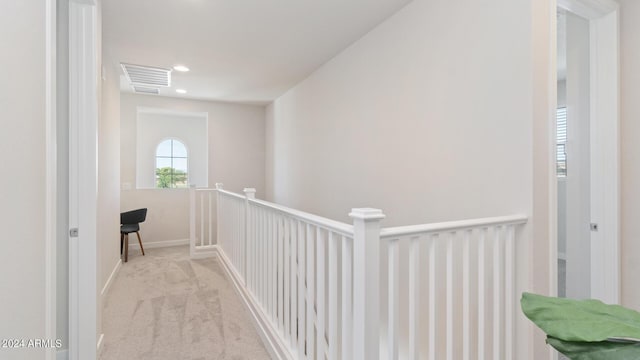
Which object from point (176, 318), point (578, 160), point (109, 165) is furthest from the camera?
point (109, 165)

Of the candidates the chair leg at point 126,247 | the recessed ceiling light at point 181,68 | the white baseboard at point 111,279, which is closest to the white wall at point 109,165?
the white baseboard at point 111,279

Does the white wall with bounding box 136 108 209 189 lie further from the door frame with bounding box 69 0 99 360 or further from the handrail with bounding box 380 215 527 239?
the handrail with bounding box 380 215 527 239

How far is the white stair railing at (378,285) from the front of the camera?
3.69ft

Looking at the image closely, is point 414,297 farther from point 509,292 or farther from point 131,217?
point 131,217

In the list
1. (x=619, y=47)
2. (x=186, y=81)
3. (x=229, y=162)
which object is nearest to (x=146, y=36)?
(x=186, y=81)

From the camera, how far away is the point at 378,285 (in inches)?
44.6

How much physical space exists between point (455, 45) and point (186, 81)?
3401 mm

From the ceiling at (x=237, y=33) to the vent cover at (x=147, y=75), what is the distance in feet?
0.37

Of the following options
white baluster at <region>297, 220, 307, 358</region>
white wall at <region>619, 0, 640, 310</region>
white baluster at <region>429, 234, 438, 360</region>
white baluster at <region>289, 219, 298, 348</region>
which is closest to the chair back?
white baluster at <region>289, 219, 298, 348</region>

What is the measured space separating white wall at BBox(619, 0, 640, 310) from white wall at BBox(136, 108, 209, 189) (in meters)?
5.70

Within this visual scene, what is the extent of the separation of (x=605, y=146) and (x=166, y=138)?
22.0 feet

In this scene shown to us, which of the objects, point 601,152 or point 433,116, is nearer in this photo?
point 601,152

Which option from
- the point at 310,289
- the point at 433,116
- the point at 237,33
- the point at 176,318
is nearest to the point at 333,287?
the point at 310,289

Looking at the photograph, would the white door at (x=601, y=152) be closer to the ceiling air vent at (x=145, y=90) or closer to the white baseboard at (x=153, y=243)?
the ceiling air vent at (x=145, y=90)
